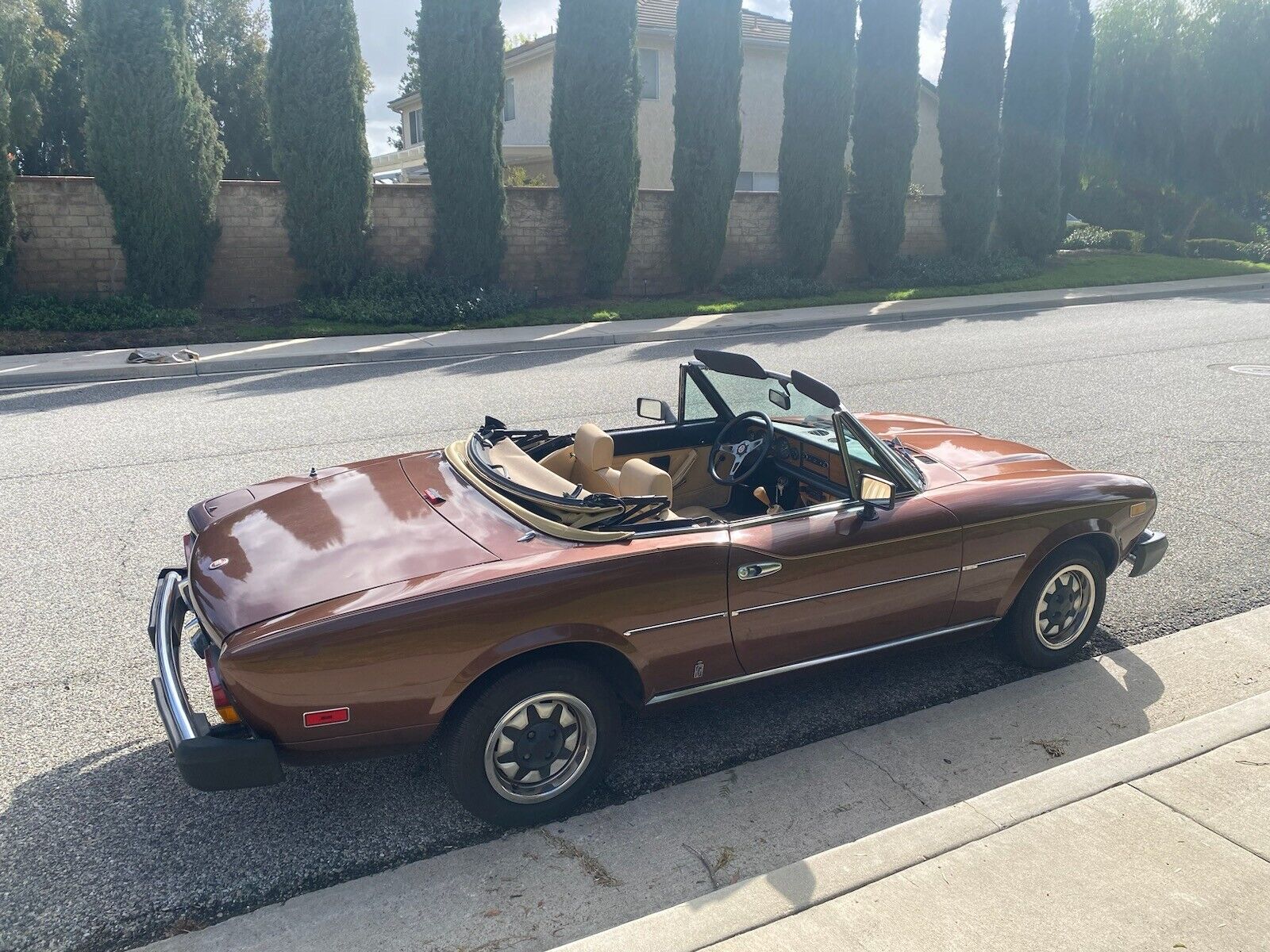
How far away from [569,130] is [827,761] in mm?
17691

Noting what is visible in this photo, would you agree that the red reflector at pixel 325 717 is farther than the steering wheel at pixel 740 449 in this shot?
No

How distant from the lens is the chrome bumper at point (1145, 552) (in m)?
4.99

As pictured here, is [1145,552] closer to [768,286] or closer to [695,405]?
[695,405]

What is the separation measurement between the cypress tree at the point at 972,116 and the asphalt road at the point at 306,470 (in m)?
11.0

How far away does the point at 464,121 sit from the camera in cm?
1823

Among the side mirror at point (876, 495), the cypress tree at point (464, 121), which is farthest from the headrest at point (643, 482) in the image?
the cypress tree at point (464, 121)

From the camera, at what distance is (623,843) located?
3469 mm

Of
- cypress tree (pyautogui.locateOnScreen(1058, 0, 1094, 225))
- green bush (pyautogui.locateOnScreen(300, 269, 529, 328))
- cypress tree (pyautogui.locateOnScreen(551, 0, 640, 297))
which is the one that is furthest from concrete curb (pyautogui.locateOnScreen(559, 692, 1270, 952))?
cypress tree (pyautogui.locateOnScreen(1058, 0, 1094, 225))

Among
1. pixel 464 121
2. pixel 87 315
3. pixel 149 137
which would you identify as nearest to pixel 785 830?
pixel 87 315

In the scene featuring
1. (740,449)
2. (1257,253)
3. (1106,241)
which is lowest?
(740,449)

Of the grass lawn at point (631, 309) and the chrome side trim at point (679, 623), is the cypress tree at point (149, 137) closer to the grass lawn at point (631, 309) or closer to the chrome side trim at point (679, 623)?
the grass lawn at point (631, 309)

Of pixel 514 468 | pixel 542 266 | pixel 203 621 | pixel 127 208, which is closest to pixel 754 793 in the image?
pixel 514 468

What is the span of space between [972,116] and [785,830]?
2478 cm

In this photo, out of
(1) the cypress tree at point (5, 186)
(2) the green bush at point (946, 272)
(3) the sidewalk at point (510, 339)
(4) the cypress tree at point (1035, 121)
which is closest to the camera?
(3) the sidewalk at point (510, 339)
